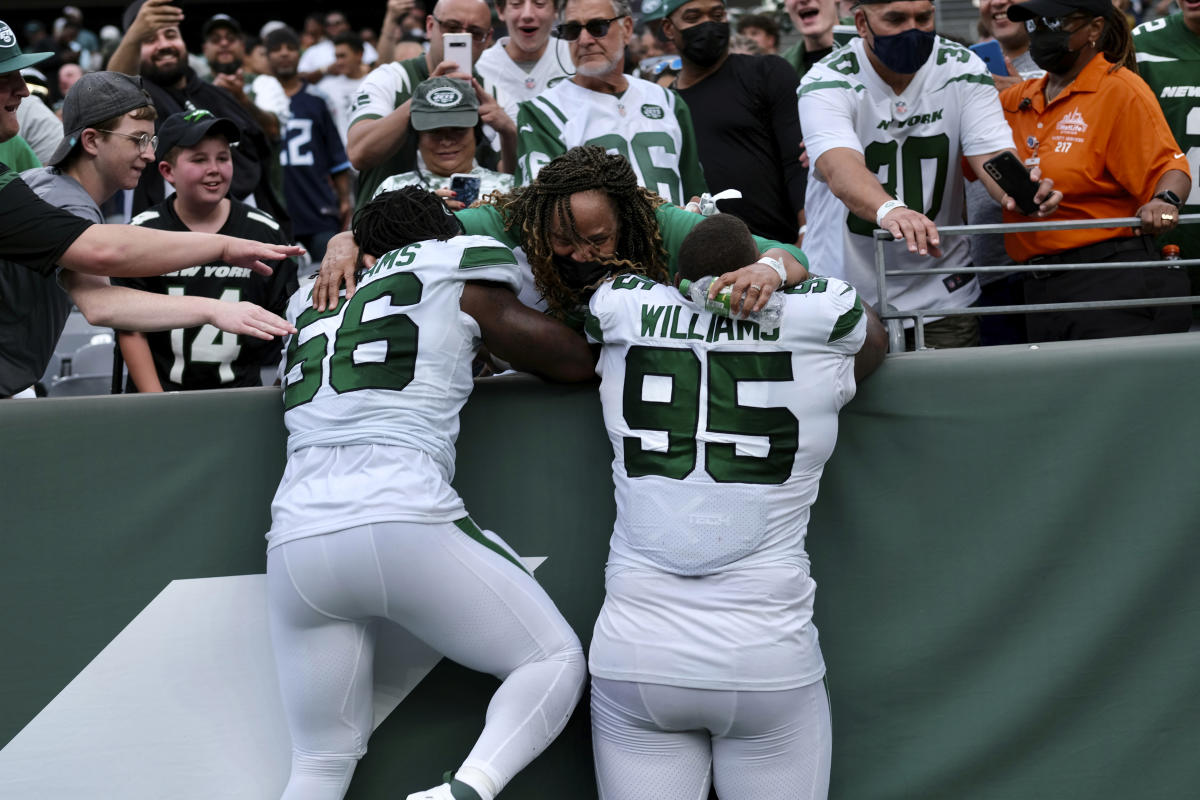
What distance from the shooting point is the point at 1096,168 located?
4.49 m

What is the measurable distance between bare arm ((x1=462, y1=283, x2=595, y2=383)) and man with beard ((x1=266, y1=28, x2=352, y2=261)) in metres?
5.15

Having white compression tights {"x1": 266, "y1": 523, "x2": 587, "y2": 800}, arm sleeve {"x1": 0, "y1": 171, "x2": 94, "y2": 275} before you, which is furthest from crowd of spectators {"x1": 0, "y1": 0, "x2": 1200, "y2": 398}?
white compression tights {"x1": 266, "y1": 523, "x2": 587, "y2": 800}

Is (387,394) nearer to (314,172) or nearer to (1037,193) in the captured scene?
(1037,193)

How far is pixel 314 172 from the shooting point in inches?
334

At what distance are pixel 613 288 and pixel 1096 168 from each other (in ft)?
6.61

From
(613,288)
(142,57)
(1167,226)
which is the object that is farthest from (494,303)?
(142,57)

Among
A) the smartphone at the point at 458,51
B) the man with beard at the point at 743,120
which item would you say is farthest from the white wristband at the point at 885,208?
the smartphone at the point at 458,51

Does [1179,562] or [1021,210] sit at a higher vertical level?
[1021,210]

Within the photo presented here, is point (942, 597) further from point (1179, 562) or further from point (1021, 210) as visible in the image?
point (1021, 210)

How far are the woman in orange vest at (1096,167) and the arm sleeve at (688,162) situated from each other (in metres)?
1.18

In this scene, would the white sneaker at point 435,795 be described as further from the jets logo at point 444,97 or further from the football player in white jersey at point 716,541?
A: the jets logo at point 444,97

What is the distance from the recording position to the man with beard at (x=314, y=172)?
849 cm

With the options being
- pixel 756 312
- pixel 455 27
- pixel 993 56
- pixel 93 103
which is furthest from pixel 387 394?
pixel 993 56

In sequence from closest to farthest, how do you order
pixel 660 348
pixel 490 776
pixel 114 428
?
pixel 490 776 < pixel 660 348 < pixel 114 428
